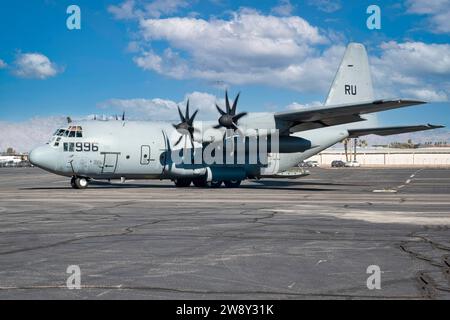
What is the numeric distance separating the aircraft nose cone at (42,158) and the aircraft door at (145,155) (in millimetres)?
5690

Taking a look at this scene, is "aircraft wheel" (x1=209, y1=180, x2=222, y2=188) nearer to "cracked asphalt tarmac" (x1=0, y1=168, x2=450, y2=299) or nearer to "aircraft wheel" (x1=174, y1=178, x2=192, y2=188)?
"aircraft wheel" (x1=174, y1=178, x2=192, y2=188)

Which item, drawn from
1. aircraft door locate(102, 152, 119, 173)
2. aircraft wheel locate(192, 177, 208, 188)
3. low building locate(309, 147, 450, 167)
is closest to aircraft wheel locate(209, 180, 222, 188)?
aircraft wheel locate(192, 177, 208, 188)

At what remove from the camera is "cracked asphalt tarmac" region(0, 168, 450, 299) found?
24.5ft

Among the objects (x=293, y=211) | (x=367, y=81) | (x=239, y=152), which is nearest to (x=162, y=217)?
(x=293, y=211)

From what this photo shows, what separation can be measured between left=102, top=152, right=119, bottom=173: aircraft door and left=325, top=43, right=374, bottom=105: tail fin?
1712 centimetres

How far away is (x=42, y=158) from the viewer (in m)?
31.7

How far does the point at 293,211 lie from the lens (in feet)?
62.9

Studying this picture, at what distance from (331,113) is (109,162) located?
1449cm

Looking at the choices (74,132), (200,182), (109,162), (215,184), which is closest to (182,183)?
(200,182)

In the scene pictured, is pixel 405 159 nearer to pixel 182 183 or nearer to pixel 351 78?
pixel 351 78

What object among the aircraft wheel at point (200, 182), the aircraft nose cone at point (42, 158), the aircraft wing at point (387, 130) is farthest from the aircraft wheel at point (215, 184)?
the aircraft nose cone at point (42, 158)

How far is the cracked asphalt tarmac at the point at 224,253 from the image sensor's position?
24.5 feet
